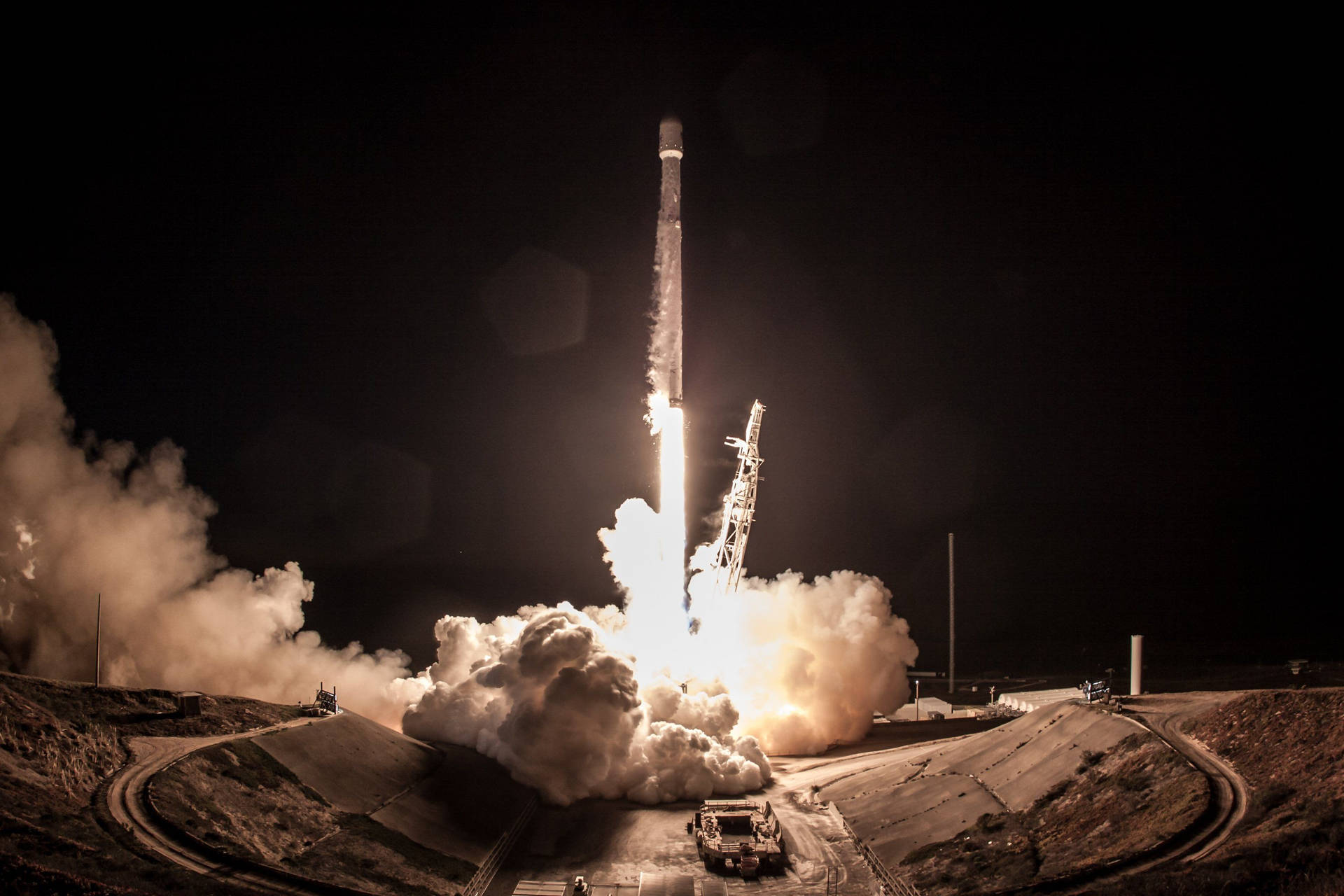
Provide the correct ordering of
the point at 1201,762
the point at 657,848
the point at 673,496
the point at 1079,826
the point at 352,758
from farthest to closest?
the point at 673,496
the point at 352,758
the point at 657,848
the point at 1201,762
the point at 1079,826

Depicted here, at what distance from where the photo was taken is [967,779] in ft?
119

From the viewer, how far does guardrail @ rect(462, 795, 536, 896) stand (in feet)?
97.3

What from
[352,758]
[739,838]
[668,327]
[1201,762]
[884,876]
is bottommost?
[884,876]

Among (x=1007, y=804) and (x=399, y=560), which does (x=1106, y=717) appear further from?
(x=399, y=560)

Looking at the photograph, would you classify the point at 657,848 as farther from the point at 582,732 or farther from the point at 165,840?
the point at 165,840

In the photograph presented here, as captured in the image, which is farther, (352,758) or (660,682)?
(660,682)

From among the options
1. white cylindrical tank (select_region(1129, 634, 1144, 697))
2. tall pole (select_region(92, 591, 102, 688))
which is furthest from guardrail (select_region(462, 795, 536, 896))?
white cylindrical tank (select_region(1129, 634, 1144, 697))

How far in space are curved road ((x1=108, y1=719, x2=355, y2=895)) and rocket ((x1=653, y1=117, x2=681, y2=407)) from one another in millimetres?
26405

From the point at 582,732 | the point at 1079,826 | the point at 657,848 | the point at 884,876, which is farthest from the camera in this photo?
the point at 582,732

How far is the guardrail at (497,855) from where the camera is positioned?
29672 millimetres

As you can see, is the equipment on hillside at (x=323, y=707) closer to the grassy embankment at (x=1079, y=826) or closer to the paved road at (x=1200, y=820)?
the grassy embankment at (x=1079, y=826)

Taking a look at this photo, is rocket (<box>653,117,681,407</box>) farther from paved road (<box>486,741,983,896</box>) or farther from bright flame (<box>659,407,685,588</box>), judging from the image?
paved road (<box>486,741,983,896</box>)

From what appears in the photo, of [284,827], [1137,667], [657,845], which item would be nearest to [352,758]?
[284,827]

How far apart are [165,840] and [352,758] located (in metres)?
10.8
